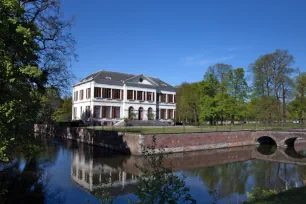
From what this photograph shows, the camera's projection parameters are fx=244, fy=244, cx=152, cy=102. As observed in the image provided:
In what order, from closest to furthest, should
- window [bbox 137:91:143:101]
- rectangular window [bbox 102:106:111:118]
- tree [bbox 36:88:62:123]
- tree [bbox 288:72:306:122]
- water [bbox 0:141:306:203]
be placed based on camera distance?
1. water [bbox 0:141:306:203]
2. tree [bbox 36:88:62:123]
3. rectangular window [bbox 102:106:111:118]
4. tree [bbox 288:72:306:122]
5. window [bbox 137:91:143:101]

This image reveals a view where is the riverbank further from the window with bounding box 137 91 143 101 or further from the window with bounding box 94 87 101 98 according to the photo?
the window with bounding box 137 91 143 101

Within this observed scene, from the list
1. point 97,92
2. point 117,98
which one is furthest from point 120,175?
point 117,98

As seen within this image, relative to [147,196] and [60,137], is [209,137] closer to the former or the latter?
[60,137]

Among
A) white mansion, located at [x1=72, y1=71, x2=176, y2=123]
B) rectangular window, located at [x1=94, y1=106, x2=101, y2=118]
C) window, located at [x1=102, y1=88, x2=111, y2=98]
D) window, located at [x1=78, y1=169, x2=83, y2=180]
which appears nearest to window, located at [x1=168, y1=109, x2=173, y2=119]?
white mansion, located at [x1=72, y1=71, x2=176, y2=123]

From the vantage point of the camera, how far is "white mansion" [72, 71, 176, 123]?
35562 mm

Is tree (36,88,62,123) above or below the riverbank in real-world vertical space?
above

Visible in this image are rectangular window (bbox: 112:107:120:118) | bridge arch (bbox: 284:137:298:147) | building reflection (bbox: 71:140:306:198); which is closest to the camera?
building reflection (bbox: 71:140:306:198)

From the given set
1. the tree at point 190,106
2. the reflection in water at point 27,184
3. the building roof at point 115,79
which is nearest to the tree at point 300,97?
the tree at point 190,106

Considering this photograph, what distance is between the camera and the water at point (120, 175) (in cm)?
1044

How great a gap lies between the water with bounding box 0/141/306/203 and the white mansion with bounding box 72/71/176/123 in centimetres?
1457

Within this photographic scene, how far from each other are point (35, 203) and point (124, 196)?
11.4 ft

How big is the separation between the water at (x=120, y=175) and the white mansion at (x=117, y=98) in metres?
14.6

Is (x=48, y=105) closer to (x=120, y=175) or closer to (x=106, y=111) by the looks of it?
(x=106, y=111)

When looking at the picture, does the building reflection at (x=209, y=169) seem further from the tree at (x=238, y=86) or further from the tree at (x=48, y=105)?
the tree at (x=238, y=86)
